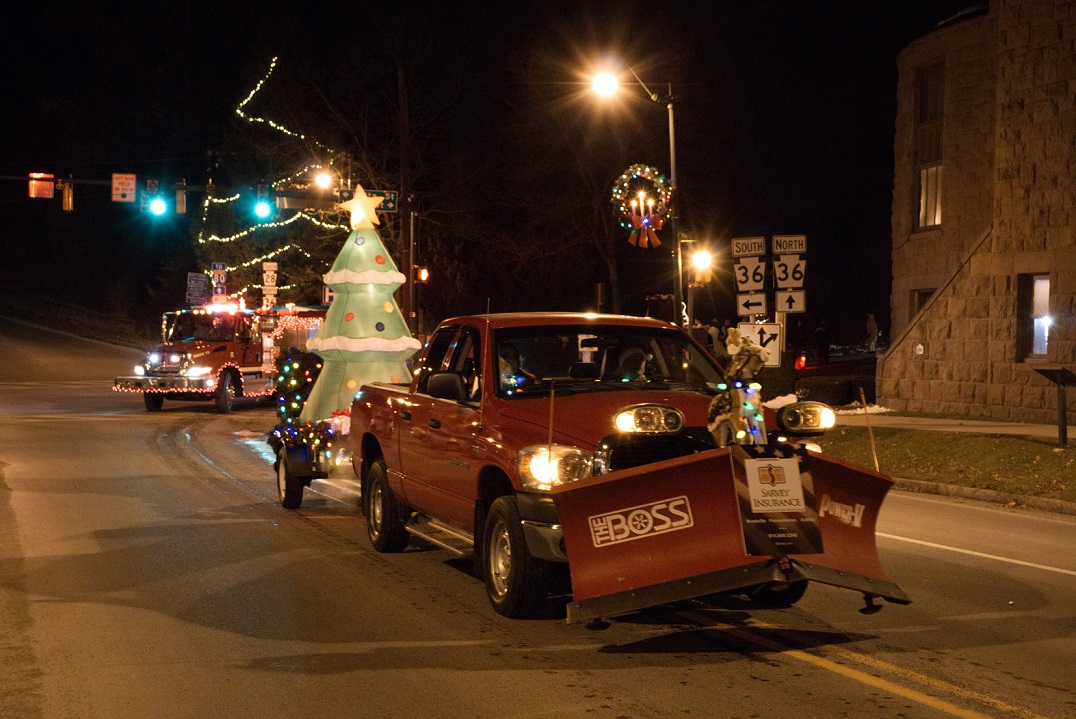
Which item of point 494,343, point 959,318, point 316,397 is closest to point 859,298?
point 959,318

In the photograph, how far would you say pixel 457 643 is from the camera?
7.55 meters

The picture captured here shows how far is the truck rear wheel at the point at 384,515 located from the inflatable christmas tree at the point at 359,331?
339 cm

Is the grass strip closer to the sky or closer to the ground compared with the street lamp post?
closer to the ground

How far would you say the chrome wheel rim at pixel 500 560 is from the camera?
26.5 ft

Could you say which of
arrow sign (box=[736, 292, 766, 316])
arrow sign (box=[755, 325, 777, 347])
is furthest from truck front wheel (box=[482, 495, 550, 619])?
arrow sign (box=[736, 292, 766, 316])

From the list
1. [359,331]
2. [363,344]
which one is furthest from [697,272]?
[363,344]

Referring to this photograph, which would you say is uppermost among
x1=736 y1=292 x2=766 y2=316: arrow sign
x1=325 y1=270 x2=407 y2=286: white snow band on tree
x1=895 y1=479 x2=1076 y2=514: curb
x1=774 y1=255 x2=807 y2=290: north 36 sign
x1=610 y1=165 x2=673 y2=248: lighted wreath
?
x1=610 y1=165 x2=673 y2=248: lighted wreath

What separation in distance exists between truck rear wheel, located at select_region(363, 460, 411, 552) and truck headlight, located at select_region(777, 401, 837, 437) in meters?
3.96

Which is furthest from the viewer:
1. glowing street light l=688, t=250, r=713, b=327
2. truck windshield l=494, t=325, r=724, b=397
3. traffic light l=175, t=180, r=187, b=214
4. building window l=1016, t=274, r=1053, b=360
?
traffic light l=175, t=180, r=187, b=214

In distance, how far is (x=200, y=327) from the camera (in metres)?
30.8

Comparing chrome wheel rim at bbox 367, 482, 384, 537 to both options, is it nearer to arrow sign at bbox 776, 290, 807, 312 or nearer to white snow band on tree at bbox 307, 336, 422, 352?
white snow band on tree at bbox 307, 336, 422, 352

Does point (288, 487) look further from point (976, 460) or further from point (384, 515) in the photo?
point (976, 460)

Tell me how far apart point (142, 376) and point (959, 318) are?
18.0 meters

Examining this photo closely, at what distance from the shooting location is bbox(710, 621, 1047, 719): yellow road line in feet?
20.2
